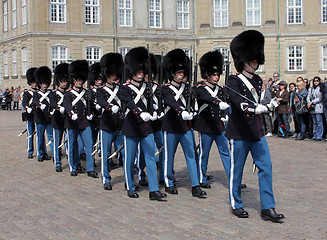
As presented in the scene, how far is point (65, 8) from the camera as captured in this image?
1355 inches

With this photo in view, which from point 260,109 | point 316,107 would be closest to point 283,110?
point 316,107

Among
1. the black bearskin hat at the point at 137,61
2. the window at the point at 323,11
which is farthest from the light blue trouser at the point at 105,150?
the window at the point at 323,11

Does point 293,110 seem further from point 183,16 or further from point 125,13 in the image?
point 183,16

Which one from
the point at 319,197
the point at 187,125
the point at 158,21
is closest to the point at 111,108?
the point at 187,125

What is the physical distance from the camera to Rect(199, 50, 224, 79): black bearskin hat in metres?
8.03

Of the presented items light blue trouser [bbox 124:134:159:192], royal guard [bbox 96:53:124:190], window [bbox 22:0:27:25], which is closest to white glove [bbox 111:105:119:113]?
royal guard [bbox 96:53:124:190]

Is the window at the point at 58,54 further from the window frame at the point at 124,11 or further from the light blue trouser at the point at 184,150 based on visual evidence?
the light blue trouser at the point at 184,150

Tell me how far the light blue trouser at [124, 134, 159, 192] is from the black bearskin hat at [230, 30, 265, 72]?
192 cm

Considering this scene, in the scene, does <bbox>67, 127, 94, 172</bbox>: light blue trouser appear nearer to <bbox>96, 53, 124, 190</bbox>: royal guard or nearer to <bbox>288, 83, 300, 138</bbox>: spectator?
<bbox>96, 53, 124, 190</bbox>: royal guard

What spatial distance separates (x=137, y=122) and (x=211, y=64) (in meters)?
1.59

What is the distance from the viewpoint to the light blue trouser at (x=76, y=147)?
933 cm

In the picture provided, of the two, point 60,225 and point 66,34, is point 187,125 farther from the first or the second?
point 66,34

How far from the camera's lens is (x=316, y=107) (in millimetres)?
14398

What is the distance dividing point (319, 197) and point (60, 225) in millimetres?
3681
